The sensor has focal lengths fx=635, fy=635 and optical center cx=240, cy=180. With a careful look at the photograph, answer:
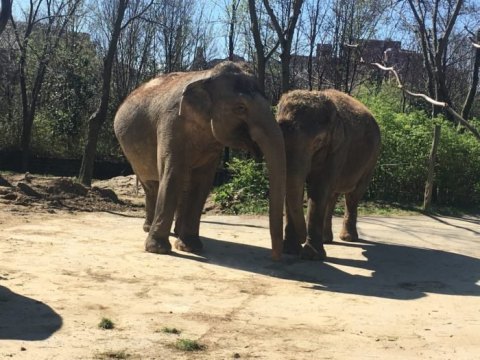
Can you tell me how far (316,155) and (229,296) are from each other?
8.56 feet

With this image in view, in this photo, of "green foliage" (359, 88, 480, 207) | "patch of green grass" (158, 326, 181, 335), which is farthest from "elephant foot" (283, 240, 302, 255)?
"green foliage" (359, 88, 480, 207)

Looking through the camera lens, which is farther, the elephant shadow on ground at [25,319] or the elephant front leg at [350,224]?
the elephant front leg at [350,224]

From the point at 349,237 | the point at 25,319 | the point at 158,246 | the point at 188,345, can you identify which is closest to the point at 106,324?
the point at 25,319

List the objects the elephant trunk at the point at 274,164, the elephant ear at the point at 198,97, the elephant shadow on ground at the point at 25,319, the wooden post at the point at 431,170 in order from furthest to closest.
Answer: the wooden post at the point at 431,170 < the elephant ear at the point at 198,97 < the elephant trunk at the point at 274,164 < the elephant shadow on ground at the point at 25,319

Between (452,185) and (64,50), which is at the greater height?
(64,50)

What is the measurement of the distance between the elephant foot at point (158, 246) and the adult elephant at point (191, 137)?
0.01 m

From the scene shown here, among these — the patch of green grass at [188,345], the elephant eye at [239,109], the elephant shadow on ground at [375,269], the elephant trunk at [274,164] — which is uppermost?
the elephant eye at [239,109]

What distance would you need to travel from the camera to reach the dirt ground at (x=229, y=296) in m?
4.57

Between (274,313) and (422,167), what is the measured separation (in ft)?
36.7

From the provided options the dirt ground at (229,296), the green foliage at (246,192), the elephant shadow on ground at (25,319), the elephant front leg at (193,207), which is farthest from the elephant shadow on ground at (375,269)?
the green foliage at (246,192)

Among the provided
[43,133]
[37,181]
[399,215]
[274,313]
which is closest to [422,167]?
[399,215]

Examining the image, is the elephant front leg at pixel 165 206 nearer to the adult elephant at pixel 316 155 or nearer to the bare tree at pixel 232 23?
the adult elephant at pixel 316 155

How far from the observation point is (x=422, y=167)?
623 inches

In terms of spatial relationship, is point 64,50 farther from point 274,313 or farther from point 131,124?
point 274,313
